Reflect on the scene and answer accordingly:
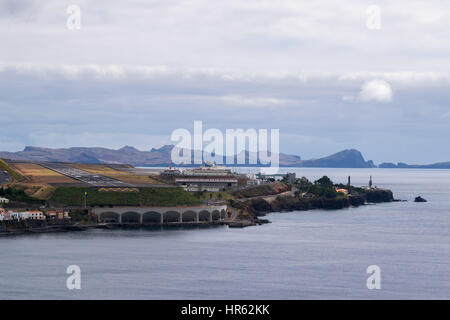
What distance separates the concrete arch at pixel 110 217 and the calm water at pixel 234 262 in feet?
24.7

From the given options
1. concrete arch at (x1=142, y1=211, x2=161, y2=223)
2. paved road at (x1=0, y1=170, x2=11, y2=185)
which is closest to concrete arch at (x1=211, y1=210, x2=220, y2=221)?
concrete arch at (x1=142, y1=211, x2=161, y2=223)

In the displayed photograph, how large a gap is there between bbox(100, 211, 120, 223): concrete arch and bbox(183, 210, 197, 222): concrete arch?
29.6 ft

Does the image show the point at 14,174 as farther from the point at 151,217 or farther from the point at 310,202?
the point at 310,202

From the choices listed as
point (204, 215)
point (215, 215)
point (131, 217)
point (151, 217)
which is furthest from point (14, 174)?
point (215, 215)

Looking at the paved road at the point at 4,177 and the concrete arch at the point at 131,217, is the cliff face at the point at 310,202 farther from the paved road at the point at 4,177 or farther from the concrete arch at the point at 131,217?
the paved road at the point at 4,177

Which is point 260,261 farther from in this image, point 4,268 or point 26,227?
point 26,227

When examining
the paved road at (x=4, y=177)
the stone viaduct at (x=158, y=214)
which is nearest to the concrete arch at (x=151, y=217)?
the stone viaduct at (x=158, y=214)

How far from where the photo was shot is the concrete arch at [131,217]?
97688 millimetres

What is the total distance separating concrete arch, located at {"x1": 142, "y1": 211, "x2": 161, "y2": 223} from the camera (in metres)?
98.6

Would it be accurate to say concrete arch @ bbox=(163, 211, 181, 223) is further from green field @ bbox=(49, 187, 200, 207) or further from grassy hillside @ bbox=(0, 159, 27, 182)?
grassy hillside @ bbox=(0, 159, 27, 182)

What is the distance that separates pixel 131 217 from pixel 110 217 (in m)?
2.81

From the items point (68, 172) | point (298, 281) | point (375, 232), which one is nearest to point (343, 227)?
point (375, 232)

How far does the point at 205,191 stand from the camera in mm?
126125

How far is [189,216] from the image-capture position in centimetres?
10106
